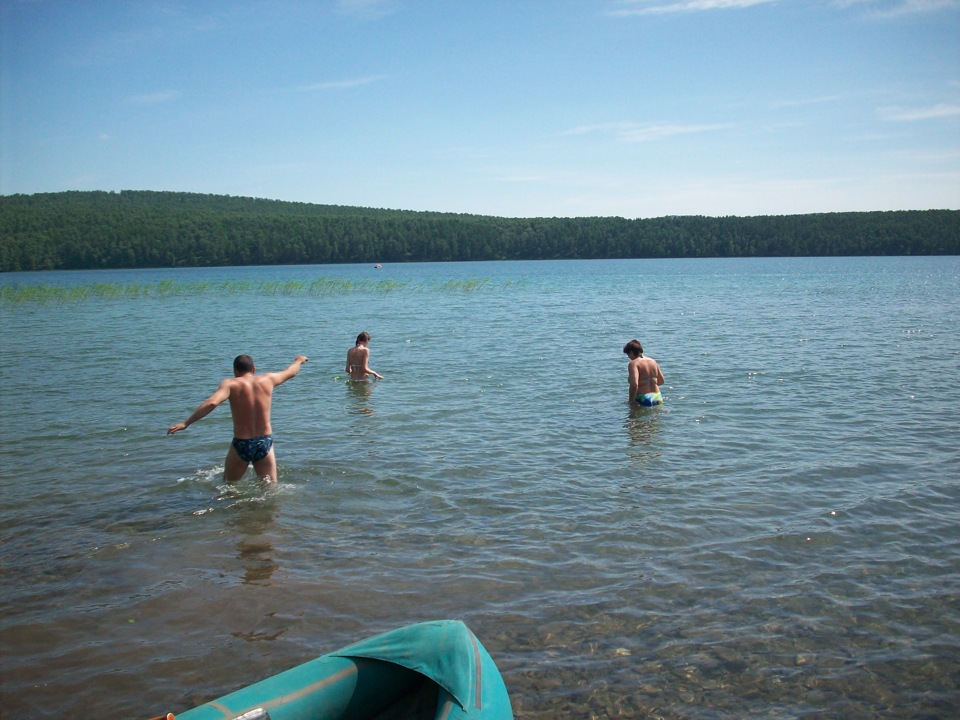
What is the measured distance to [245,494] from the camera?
8.27 metres

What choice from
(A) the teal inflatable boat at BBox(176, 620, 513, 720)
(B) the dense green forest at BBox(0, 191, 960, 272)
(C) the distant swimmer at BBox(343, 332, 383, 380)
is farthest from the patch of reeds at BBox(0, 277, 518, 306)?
(B) the dense green forest at BBox(0, 191, 960, 272)

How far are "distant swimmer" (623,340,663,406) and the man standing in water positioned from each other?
235 inches

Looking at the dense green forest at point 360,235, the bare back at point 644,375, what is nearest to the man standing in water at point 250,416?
the bare back at point 644,375

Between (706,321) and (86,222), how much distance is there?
103087mm

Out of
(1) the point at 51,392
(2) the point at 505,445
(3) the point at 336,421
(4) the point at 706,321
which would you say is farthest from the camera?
(4) the point at 706,321

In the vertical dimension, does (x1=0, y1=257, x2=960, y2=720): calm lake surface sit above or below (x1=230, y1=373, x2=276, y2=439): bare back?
below

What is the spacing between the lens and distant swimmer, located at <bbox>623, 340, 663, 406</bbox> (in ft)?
39.8

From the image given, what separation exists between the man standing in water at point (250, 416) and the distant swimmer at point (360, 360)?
7.05 meters

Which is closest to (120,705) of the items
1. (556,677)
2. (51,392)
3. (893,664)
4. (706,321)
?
(556,677)

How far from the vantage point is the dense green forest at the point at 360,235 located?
334 ft

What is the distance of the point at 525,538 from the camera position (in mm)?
6820

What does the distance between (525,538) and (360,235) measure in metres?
124

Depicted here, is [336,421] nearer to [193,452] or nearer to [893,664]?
[193,452]

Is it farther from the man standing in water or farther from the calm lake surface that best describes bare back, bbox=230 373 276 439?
the calm lake surface
